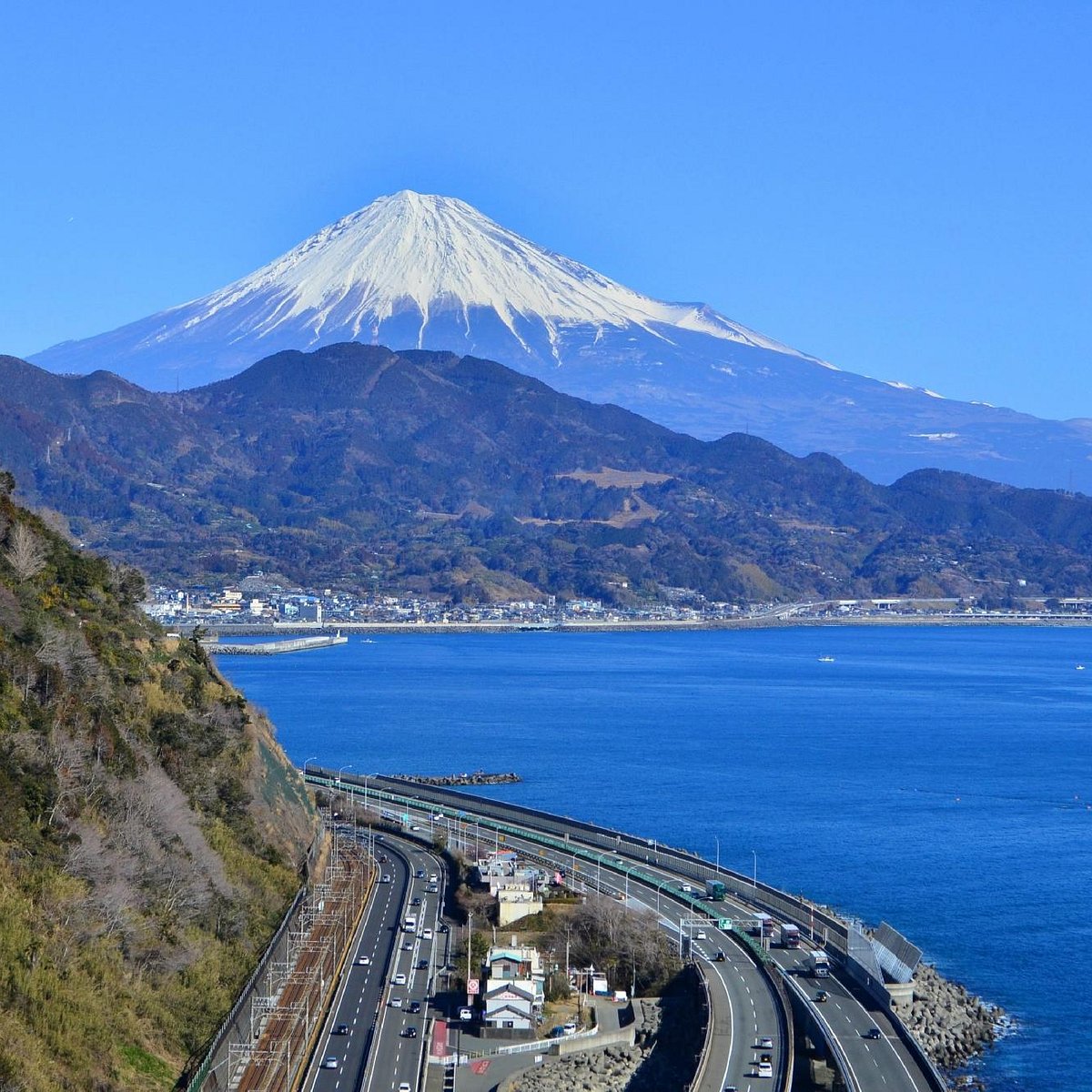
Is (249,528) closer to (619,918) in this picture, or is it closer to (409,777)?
(409,777)

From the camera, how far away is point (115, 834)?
16.2m

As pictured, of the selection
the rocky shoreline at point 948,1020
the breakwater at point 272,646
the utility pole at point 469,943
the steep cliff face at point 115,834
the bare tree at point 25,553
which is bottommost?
the breakwater at point 272,646

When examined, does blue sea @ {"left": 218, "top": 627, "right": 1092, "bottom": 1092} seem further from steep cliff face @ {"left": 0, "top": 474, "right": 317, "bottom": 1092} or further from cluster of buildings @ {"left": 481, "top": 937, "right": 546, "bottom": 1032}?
steep cliff face @ {"left": 0, "top": 474, "right": 317, "bottom": 1092}

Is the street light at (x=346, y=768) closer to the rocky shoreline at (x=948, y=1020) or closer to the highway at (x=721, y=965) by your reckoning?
the highway at (x=721, y=965)

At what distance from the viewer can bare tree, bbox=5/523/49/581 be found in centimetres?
1988

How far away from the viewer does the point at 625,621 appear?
95688mm

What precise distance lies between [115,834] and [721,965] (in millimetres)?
6638

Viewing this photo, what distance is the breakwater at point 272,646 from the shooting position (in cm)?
7038

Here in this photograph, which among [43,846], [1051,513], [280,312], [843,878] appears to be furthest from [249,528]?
[43,846]

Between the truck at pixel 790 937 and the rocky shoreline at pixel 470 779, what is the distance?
15230mm

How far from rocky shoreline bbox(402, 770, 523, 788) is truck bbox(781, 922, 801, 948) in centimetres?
1523

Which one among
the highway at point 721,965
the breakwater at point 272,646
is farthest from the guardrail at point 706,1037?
the breakwater at point 272,646

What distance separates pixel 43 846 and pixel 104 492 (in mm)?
110174

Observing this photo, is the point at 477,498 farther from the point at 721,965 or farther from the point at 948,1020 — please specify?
the point at 948,1020
